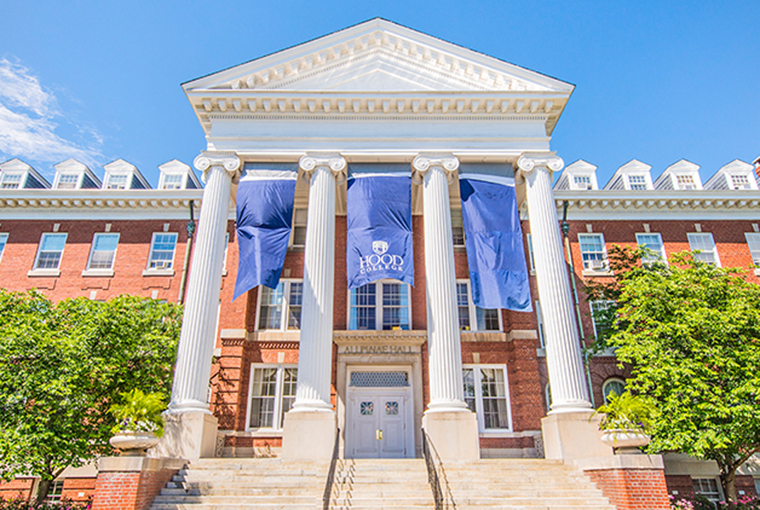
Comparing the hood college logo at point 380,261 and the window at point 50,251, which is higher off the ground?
the window at point 50,251

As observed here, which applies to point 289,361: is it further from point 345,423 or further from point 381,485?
point 381,485

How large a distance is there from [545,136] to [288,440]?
13.7m

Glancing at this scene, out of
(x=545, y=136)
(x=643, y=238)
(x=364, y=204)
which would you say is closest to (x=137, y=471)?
(x=364, y=204)

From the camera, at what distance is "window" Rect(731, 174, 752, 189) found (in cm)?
2620

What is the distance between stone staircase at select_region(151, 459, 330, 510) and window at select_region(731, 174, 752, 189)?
24.9 meters

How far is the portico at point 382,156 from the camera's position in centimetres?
1603

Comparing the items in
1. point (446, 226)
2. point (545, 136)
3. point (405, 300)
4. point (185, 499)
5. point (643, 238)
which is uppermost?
point (545, 136)

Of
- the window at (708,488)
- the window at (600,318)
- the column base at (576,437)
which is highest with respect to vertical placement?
the window at (600,318)

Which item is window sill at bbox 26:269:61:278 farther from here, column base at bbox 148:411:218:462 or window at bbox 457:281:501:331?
window at bbox 457:281:501:331

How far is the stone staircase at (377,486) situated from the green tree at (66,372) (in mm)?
3666

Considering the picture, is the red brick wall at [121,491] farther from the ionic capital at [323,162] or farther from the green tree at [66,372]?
the ionic capital at [323,162]

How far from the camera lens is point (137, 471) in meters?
11.1

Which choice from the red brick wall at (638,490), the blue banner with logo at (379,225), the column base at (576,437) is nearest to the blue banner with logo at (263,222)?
the blue banner with logo at (379,225)

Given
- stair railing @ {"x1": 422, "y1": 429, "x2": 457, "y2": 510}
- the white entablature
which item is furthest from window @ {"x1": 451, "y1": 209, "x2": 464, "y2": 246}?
stair railing @ {"x1": 422, "y1": 429, "x2": 457, "y2": 510}
